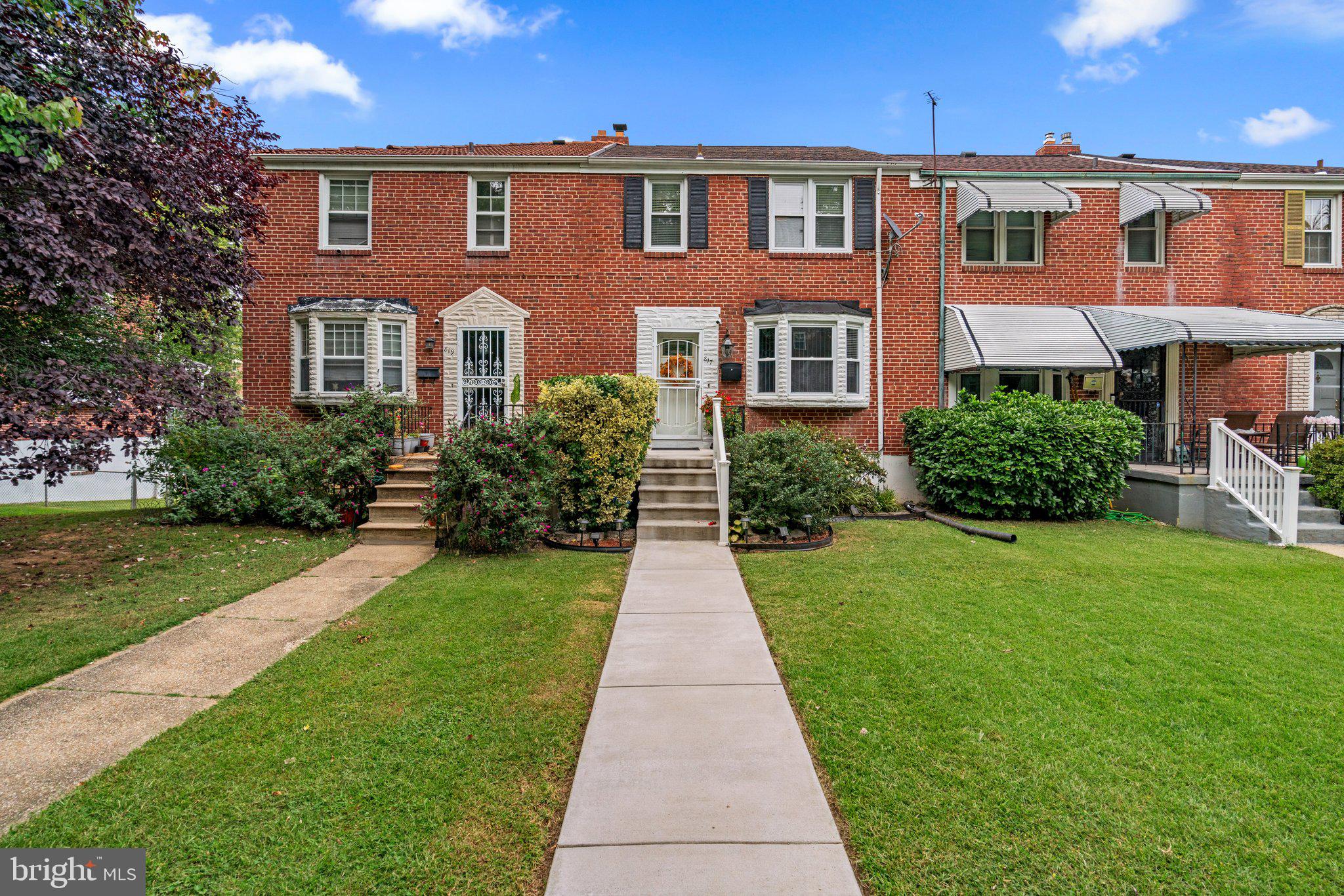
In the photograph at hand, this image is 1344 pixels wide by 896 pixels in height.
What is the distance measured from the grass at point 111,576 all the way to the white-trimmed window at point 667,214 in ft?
26.0

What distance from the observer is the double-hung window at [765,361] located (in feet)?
39.2

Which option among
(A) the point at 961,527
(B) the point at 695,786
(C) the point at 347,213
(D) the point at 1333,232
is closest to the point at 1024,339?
(A) the point at 961,527

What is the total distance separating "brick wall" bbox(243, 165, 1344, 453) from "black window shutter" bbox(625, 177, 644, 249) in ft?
0.64

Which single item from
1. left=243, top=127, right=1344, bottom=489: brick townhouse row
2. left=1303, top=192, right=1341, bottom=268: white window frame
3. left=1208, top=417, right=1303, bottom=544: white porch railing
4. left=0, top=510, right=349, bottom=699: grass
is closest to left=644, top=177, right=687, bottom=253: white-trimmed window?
left=243, top=127, right=1344, bottom=489: brick townhouse row

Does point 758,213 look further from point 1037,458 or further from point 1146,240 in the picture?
point 1146,240

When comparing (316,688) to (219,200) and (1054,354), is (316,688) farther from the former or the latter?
(1054,354)

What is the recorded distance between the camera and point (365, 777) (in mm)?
2816

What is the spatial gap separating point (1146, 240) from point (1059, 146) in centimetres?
553

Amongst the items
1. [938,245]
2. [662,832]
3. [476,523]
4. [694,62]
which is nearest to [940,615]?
[662,832]

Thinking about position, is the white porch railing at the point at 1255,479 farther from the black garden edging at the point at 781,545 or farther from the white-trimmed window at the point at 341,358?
the white-trimmed window at the point at 341,358

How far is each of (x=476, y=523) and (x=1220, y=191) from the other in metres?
15.7

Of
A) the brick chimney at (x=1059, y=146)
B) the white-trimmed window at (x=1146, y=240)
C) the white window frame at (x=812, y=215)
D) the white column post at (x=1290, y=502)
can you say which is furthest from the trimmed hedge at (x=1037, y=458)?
the brick chimney at (x=1059, y=146)

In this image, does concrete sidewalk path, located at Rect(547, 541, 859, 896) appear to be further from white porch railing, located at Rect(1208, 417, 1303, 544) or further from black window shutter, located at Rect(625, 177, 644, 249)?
black window shutter, located at Rect(625, 177, 644, 249)

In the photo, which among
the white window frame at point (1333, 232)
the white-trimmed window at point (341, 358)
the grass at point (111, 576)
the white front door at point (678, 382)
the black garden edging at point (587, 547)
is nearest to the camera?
the grass at point (111, 576)
